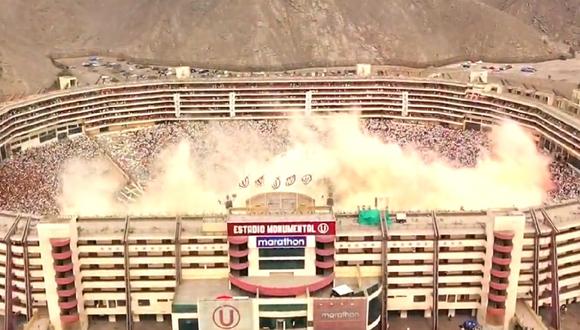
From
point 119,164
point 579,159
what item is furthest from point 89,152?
point 579,159

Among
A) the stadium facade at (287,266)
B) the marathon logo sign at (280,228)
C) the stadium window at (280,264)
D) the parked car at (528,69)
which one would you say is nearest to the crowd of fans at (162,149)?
the stadium facade at (287,266)

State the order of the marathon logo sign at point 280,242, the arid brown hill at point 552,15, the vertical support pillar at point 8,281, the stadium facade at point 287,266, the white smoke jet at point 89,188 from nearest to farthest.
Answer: the stadium facade at point 287,266
the marathon logo sign at point 280,242
the vertical support pillar at point 8,281
the white smoke jet at point 89,188
the arid brown hill at point 552,15

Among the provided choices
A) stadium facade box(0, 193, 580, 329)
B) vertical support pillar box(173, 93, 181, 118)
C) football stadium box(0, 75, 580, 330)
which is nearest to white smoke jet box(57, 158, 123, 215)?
football stadium box(0, 75, 580, 330)

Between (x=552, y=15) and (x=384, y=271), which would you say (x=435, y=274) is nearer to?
(x=384, y=271)

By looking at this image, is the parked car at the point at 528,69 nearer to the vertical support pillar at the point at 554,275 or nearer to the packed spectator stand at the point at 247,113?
the packed spectator stand at the point at 247,113

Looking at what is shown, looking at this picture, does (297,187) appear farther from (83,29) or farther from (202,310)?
(83,29)

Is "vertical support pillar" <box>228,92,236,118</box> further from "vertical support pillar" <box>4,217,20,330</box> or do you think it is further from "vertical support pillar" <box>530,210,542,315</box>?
"vertical support pillar" <box>530,210,542,315</box>
